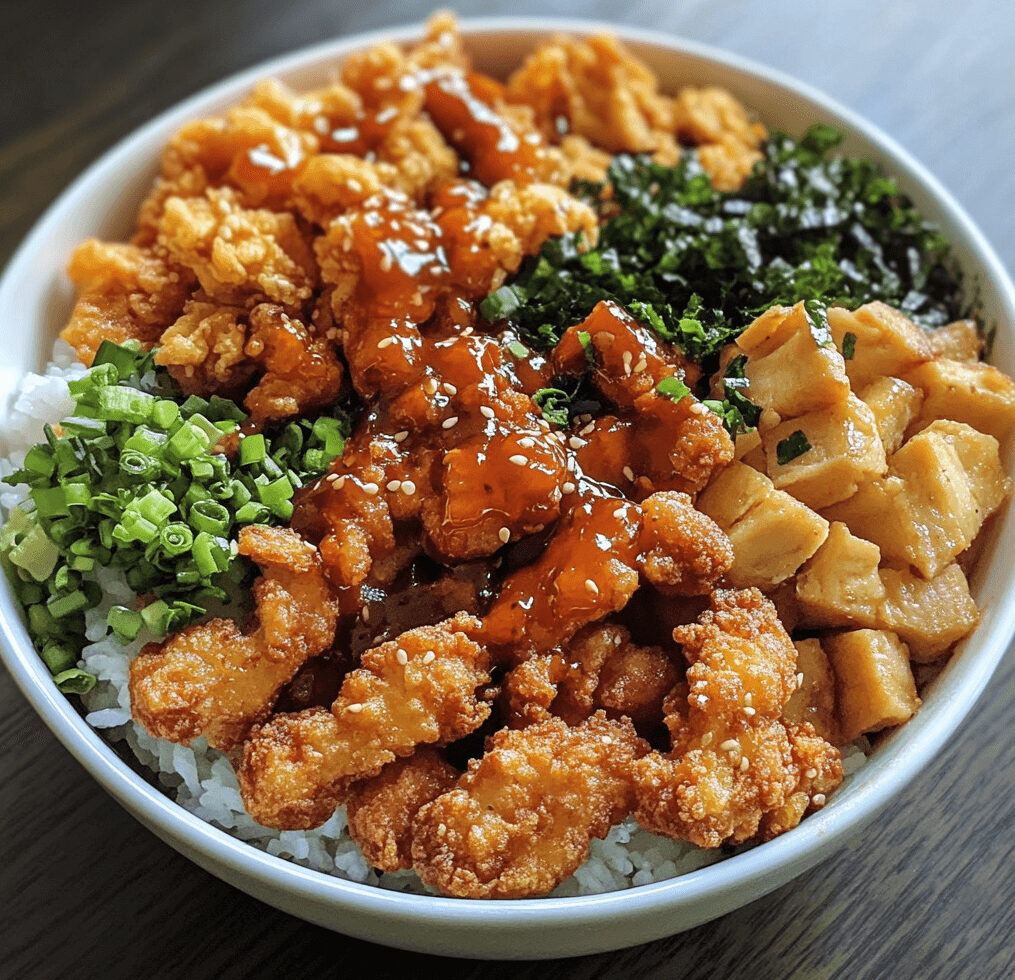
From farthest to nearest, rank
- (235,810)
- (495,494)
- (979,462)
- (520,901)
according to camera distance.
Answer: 1. (979,462)
2. (495,494)
3. (235,810)
4. (520,901)

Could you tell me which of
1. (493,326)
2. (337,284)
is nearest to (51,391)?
(337,284)

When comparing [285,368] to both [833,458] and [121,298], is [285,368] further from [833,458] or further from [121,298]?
[833,458]

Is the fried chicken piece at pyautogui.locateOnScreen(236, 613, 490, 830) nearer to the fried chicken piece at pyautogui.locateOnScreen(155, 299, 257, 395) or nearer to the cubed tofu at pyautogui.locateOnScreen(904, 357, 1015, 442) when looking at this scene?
the fried chicken piece at pyautogui.locateOnScreen(155, 299, 257, 395)

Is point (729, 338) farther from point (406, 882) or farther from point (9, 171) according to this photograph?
point (9, 171)

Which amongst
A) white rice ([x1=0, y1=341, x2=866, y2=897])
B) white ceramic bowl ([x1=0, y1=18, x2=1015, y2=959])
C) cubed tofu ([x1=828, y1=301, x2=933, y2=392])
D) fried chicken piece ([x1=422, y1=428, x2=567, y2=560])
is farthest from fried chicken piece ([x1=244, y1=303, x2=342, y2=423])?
cubed tofu ([x1=828, y1=301, x2=933, y2=392])

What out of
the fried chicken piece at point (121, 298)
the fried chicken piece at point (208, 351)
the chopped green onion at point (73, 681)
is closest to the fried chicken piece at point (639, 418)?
the fried chicken piece at point (208, 351)

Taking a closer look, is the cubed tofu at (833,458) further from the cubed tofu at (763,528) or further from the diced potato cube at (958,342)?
the diced potato cube at (958,342)

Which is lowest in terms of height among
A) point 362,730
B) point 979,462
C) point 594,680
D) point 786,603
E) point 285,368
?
point 362,730

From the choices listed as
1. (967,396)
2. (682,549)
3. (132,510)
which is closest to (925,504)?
(967,396)
